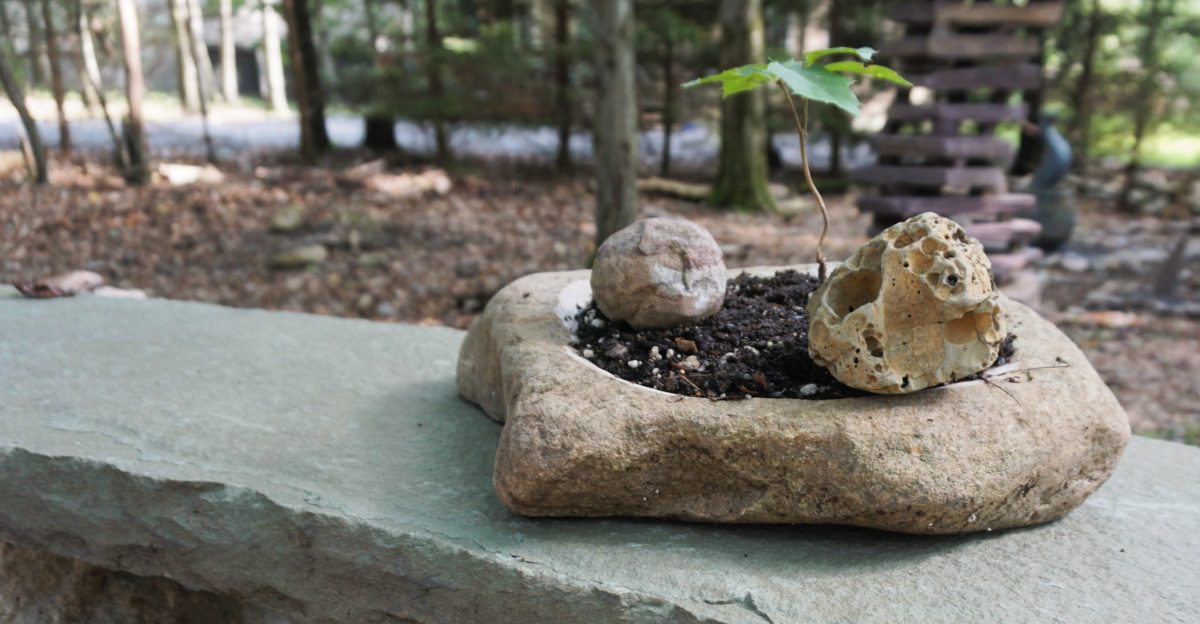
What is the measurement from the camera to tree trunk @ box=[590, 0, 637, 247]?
484cm

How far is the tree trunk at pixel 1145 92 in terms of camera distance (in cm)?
932

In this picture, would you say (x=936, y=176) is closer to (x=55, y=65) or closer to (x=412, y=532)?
(x=412, y=532)

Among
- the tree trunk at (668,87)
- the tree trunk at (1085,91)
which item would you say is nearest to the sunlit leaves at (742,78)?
the tree trunk at (668,87)

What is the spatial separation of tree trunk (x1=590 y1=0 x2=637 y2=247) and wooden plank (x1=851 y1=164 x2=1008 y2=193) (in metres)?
1.26

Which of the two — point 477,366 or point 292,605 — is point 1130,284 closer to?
point 477,366

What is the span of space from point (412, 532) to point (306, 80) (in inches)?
301

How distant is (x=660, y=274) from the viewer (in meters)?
2.08

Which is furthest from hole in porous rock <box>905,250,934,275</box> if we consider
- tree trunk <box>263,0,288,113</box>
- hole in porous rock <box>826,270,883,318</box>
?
Answer: tree trunk <box>263,0,288,113</box>

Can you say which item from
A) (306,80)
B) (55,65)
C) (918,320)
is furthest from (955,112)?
(55,65)

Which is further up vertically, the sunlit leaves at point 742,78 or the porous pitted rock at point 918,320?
the sunlit leaves at point 742,78

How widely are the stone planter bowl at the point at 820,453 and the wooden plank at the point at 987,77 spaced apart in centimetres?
324

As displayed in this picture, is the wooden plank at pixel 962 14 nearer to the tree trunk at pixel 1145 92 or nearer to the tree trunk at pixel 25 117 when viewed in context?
the tree trunk at pixel 25 117

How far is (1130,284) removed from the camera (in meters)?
6.11

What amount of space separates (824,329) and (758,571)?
0.48 metres
